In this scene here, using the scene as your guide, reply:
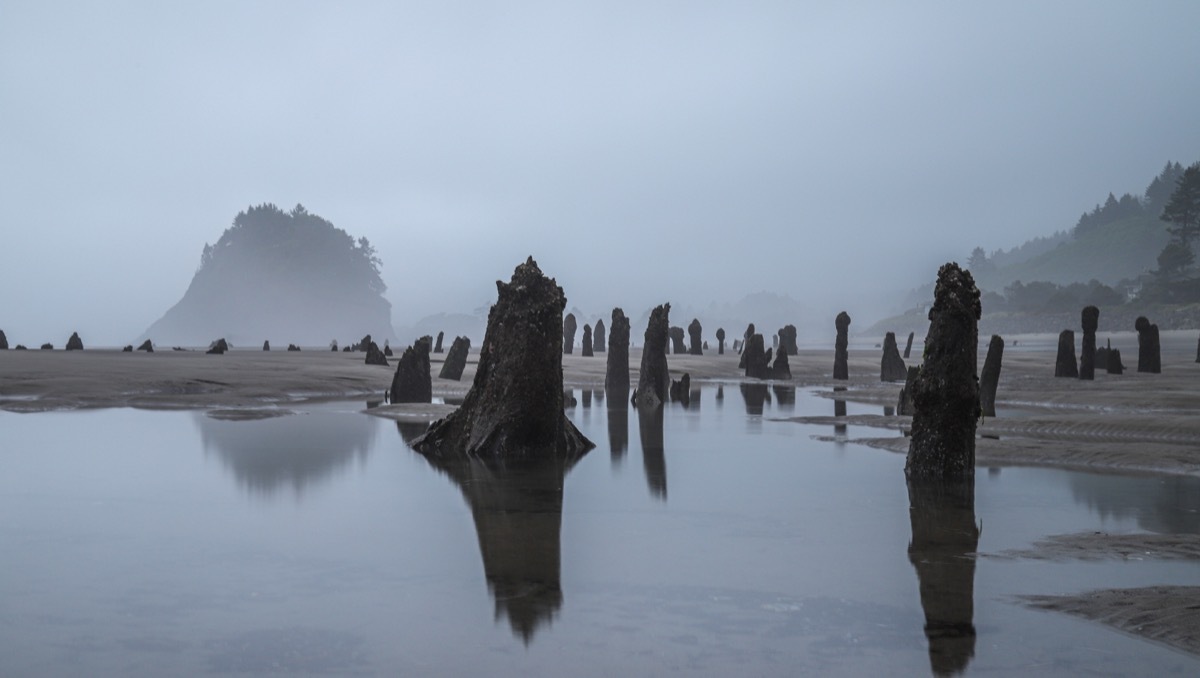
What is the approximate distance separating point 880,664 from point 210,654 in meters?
3.13

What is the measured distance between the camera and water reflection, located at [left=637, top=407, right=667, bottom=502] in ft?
36.0

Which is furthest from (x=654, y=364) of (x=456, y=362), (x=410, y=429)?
(x=410, y=429)

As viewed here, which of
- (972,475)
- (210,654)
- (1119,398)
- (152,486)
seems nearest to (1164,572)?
(972,475)

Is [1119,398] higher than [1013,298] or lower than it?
lower

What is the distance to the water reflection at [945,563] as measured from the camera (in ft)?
16.3

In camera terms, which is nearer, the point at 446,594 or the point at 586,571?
the point at 446,594

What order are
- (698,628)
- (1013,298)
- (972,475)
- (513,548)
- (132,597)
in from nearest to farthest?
(698,628) → (132,597) → (513,548) → (972,475) → (1013,298)

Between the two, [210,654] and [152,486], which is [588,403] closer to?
[152,486]

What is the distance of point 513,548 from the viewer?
7332 mm

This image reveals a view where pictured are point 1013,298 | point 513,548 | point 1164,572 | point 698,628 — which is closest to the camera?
point 698,628

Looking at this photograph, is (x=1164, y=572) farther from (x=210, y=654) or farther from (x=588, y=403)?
(x=588, y=403)

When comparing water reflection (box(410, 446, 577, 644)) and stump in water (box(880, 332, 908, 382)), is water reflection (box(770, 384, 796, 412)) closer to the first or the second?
stump in water (box(880, 332, 908, 382))

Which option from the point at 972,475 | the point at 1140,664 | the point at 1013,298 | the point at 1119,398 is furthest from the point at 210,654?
the point at 1013,298

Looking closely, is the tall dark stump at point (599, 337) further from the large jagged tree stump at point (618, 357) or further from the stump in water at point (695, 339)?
the large jagged tree stump at point (618, 357)
